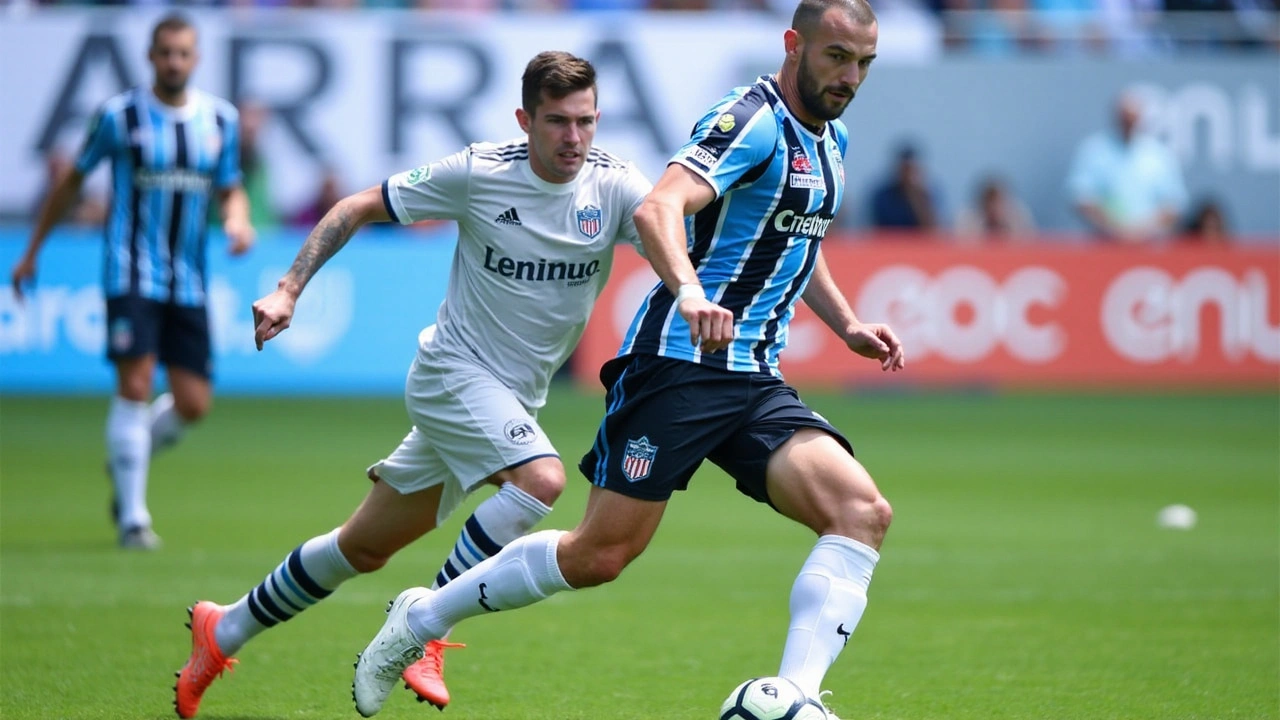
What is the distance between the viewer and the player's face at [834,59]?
5.45 m

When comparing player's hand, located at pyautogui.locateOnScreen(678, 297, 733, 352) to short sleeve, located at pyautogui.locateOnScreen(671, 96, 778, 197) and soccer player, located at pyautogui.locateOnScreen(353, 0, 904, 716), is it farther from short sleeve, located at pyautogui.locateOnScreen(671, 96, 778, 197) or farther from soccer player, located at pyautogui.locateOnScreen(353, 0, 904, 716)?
short sleeve, located at pyautogui.locateOnScreen(671, 96, 778, 197)

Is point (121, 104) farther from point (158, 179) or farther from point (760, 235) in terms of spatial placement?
point (760, 235)

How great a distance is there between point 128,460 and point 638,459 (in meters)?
5.16

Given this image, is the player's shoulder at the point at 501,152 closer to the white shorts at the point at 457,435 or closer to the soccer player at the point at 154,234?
the white shorts at the point at 457,435

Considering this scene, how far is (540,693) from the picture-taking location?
20.8ft

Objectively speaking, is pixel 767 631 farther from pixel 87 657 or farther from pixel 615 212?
pixel 87 657

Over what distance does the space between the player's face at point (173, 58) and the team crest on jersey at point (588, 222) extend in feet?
14.0

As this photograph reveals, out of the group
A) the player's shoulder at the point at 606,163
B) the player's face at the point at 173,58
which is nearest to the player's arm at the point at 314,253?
the player's shoulder at the point at 606,163

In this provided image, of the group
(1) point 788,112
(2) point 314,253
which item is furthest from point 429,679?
(1) point 788,112

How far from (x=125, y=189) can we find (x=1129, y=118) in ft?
43.5

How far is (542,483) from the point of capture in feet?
19.8

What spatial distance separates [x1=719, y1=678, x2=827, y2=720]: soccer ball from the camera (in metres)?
5.02

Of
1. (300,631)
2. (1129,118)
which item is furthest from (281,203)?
(300,631)

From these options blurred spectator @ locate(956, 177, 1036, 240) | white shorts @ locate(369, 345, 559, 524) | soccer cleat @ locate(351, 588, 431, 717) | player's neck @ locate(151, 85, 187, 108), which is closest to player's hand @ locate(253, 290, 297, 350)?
white shorts @ locate(369, 345, 559, 524)
